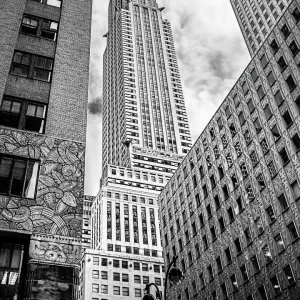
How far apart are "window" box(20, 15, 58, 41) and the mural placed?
8.51 metres

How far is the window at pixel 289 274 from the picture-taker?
37500mm

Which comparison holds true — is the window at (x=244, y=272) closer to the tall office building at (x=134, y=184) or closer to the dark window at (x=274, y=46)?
the dark window at (x=274, y=46)

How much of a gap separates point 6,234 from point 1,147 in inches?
189

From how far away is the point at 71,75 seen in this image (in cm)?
2617

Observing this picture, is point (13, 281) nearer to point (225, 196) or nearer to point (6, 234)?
point (6, 234)

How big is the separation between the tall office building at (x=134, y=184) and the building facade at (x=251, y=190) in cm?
5321

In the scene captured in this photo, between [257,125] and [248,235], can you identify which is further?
[257,125]

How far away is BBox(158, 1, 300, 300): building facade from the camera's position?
40094 millimetres

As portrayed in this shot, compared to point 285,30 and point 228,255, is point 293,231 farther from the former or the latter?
point 285,30

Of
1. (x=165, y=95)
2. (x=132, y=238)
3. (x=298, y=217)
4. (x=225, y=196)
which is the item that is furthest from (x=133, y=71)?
(x=298, y=217)

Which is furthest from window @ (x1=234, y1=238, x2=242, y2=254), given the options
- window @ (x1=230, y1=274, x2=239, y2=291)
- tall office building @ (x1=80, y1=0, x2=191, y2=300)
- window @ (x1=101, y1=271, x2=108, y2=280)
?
window @ (x1=101, y1=271, x2=108, y2=280)

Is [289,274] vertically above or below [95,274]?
below

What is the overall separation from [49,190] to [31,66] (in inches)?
339

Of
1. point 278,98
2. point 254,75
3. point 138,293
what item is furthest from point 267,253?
point 138,293
